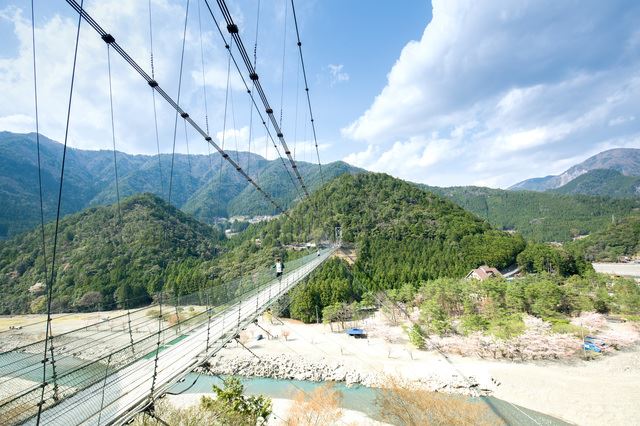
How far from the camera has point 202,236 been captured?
6831 centimetres

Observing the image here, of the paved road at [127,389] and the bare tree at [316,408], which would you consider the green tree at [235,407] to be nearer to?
the bare tree at [316,408]

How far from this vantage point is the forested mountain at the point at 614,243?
198 feet

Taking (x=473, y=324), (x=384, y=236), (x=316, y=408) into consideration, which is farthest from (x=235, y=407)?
(x=384, y=236)

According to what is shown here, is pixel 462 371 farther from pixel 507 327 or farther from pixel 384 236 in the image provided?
pixel 384 236

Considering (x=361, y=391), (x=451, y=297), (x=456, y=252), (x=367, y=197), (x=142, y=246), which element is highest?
(x=367, y=197)

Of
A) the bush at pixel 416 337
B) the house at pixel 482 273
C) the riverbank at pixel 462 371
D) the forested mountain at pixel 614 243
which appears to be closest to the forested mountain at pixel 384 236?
the house at pixel 482 273

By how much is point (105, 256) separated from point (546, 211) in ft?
439

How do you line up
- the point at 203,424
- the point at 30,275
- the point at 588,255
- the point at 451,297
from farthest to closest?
the point at 588,255
the point at 30,275
the point at 451,297
the point at 203,424

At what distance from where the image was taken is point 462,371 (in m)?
17.8

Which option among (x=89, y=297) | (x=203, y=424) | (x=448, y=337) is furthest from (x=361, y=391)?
(x=89, y=297)

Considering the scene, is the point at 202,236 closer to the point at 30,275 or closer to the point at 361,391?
the point at 30,275

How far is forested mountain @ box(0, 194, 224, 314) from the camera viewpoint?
1768 inches

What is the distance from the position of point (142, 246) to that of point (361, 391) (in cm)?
5091

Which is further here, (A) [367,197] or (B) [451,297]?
(A) [367,197]
